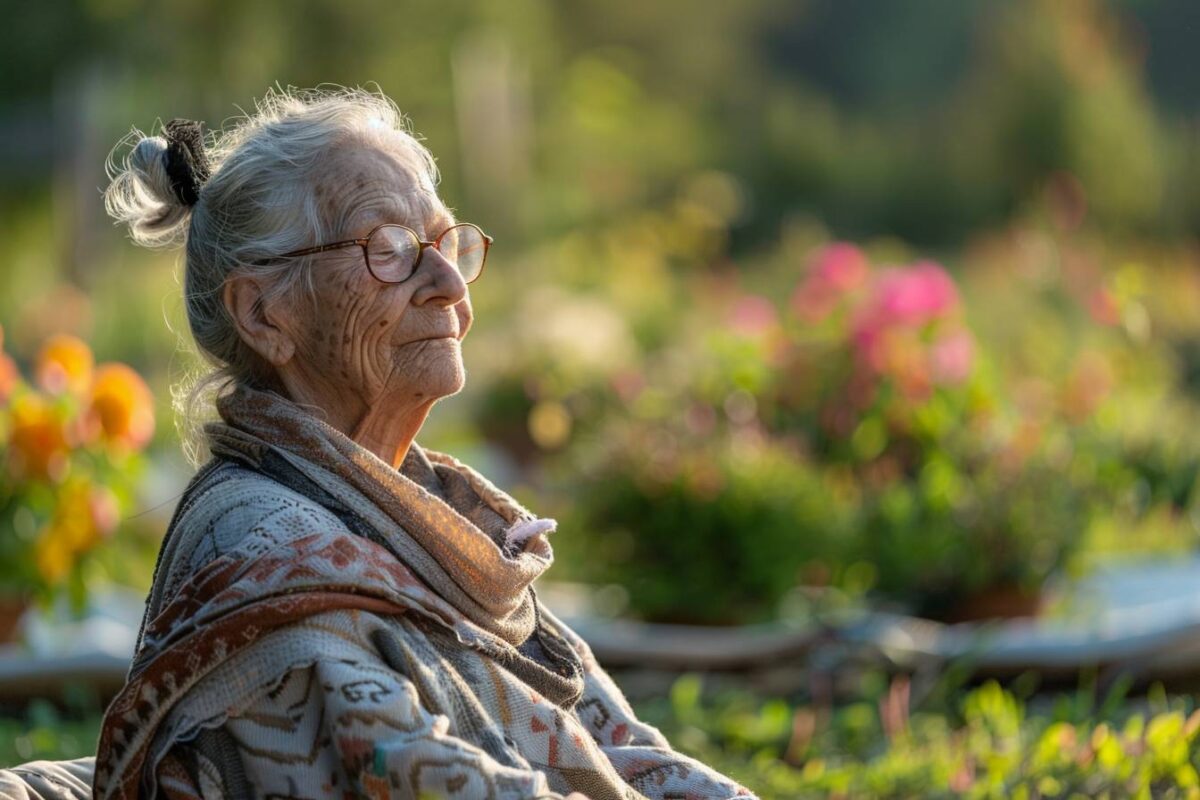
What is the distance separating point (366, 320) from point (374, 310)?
0.06 ft

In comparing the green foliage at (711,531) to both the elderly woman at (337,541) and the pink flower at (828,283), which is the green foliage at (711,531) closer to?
the pink flower at (828,283)

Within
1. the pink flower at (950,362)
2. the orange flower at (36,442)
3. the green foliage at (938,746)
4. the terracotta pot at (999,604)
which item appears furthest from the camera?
the pink flower at (950,362)

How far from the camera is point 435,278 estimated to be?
7.45 ft

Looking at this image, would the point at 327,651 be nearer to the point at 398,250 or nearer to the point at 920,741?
the point at 398,250

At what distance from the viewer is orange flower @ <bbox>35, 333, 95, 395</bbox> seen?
4309 millimetres

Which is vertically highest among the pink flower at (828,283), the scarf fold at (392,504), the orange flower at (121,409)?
the pink flower at (828,283)

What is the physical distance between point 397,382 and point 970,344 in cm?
455

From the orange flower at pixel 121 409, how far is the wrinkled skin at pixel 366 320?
2.12 m

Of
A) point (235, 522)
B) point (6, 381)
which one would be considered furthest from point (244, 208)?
point (6, 381)

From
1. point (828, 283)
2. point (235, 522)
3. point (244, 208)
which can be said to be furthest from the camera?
point (828, 283)

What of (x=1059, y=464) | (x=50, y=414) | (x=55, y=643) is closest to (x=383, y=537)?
(x=50, y=414)

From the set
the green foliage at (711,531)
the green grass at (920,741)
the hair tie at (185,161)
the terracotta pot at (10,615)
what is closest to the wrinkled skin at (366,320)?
the hair tie at (185,161)

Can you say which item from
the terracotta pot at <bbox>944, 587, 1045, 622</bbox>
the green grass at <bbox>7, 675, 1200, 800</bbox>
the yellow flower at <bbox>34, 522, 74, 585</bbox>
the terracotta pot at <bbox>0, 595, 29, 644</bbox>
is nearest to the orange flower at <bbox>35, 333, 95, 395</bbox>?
the yellow flower at <bbox>34, 522, 74, 585</bbox>

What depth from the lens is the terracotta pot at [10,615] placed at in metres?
4.37
